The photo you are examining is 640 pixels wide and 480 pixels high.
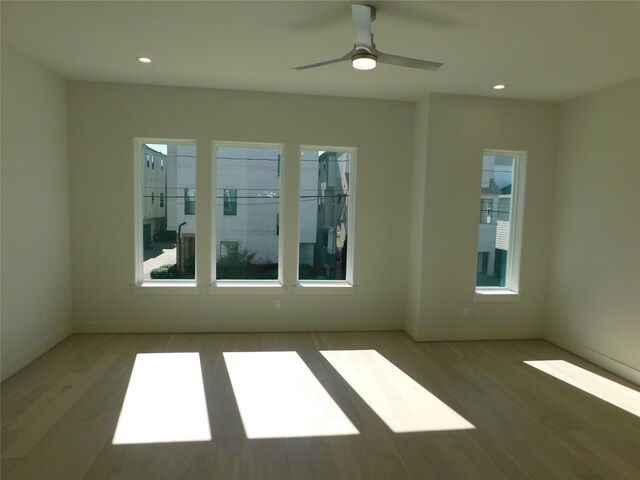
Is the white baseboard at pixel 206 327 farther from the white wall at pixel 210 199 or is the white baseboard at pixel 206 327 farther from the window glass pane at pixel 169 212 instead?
the window glass pane at pixel 169 212

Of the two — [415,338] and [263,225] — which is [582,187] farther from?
[263,225]

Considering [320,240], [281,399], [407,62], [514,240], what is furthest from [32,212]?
[514,240]

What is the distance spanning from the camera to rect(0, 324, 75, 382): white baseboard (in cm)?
325

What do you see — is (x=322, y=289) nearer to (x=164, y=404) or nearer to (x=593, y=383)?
(x=164, y=404)

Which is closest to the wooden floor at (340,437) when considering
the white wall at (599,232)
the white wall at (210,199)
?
the white wall at (599,232)

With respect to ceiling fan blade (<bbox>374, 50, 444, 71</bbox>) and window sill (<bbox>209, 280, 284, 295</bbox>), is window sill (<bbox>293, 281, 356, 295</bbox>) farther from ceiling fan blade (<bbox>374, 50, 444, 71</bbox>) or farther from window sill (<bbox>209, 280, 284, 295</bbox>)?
A: ceiling fan blade (<bbox>374, 50, 444, 71</bbox>)

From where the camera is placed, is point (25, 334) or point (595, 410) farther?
point (25, 334)

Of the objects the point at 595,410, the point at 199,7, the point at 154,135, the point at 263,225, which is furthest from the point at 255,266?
the point at 595,410

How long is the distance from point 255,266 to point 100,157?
2.12 m

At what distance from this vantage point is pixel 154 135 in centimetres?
429

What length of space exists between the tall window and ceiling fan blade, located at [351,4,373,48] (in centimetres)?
278

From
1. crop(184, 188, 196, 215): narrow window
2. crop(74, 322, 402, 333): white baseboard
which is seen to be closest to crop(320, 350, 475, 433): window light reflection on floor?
crop(74, 322, 402, 333): white baseboard

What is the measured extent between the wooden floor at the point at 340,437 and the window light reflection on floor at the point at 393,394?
8cm

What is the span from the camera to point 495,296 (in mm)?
4594
